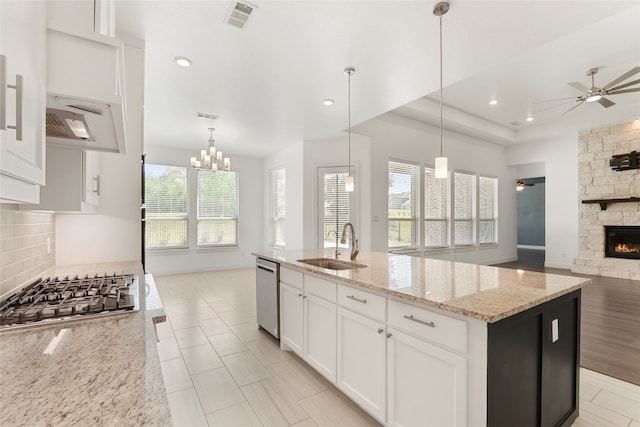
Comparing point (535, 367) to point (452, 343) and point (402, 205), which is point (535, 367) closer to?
point (452, 343)

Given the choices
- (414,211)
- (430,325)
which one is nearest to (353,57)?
(430,325)

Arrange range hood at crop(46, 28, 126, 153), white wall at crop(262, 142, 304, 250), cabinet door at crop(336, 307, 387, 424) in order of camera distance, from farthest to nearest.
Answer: white wall at crop(262, 142, 304, 250) → cabinet door at crop(336, 307, 387, 424) → range hood at crop(46, 28, 126, 153)

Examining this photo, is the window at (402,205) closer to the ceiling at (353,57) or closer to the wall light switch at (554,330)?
the ceiling at (353,57)

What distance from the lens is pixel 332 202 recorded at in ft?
20.2

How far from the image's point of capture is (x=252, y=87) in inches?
141

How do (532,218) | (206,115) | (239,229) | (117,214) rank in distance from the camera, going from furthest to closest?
1. (532,218)
2. (239,229)
3. (206,115)
4. (117,214)

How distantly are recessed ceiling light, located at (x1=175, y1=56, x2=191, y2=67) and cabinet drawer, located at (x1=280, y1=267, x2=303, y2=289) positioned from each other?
2.24 metres

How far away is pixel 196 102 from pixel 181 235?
3.78m

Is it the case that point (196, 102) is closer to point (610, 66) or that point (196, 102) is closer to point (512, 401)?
point (512, 401)

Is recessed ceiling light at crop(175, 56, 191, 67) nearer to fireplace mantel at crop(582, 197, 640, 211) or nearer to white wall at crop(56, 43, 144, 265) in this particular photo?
white wall at crop(56, 43, 144, 265)

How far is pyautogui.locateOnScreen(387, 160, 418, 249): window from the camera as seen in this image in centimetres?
616

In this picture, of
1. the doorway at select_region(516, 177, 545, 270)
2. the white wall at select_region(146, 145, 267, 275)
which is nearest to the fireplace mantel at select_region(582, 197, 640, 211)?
the doorway at select_region(516, 177, 545, 270)

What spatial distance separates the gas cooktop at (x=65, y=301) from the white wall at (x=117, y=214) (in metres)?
0.85

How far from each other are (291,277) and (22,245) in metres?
1.82
